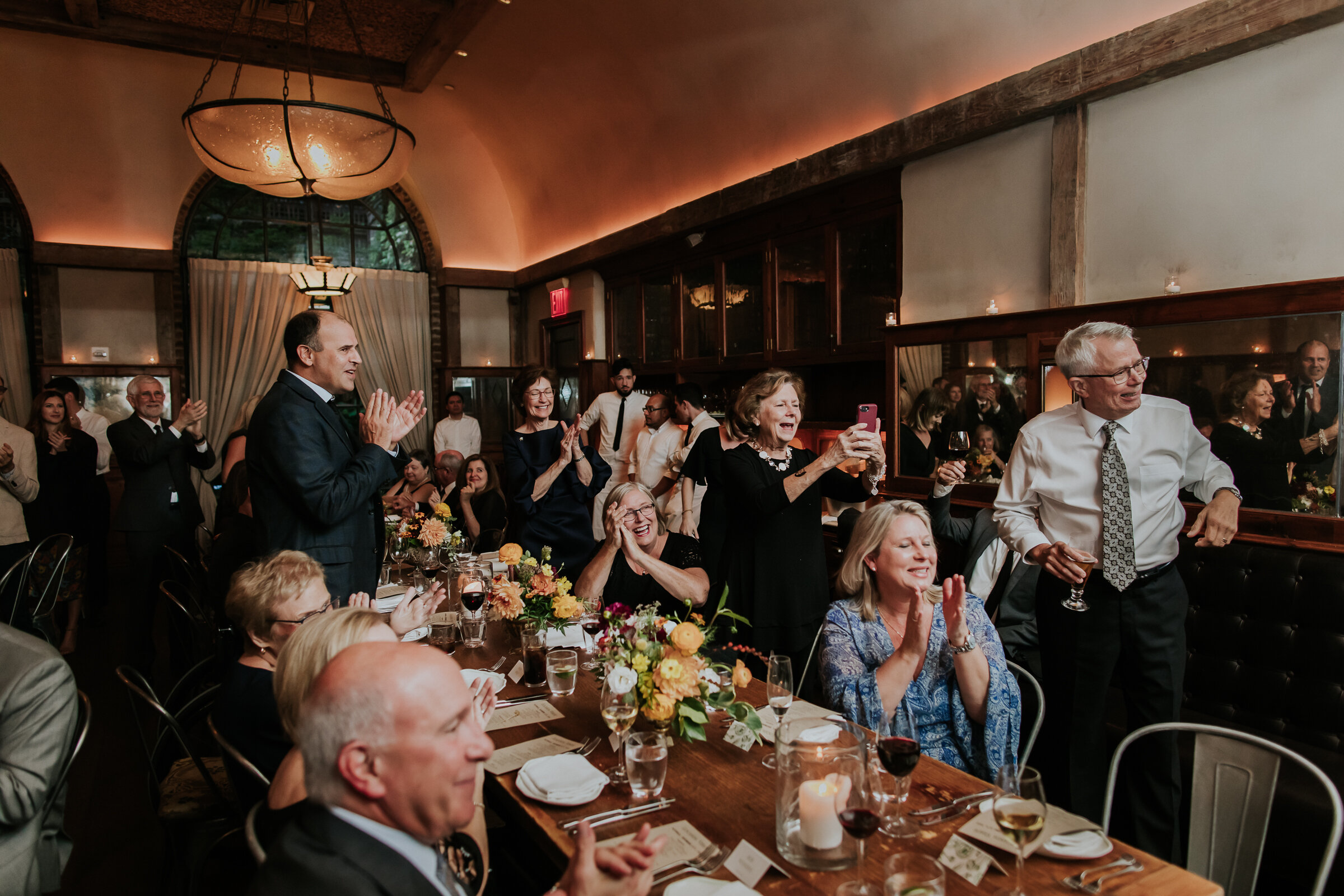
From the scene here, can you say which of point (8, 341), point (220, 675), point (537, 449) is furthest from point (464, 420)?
point (220, 675)

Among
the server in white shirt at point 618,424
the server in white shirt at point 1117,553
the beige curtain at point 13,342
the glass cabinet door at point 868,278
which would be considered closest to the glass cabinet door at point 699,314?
the server in white shirt at point 618,424

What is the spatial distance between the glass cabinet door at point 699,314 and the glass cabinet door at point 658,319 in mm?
244

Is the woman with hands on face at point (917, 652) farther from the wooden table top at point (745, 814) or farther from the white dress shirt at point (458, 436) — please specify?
the white dress shirt at point (458, 436)

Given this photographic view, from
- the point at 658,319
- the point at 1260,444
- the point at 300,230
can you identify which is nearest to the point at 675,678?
the point at 1260,444

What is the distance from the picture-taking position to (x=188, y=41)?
7.50 meters

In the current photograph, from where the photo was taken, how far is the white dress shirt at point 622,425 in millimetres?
7168

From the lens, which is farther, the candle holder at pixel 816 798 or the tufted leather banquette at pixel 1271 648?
the tufted leather banquette at pixel 1271 648

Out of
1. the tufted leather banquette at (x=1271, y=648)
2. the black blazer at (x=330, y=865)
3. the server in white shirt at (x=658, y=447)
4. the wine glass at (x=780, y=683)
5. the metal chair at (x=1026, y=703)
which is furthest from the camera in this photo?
the server in white shirt at (x=658, y=447)

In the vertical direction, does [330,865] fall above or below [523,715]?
above

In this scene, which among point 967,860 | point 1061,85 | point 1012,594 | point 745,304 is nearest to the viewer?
point 967,860

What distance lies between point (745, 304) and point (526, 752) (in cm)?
517

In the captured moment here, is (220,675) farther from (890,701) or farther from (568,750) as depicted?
(890,701)

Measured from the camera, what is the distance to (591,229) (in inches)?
341

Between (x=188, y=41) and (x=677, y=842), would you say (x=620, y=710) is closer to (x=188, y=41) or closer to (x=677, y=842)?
(x=677, y=842)
